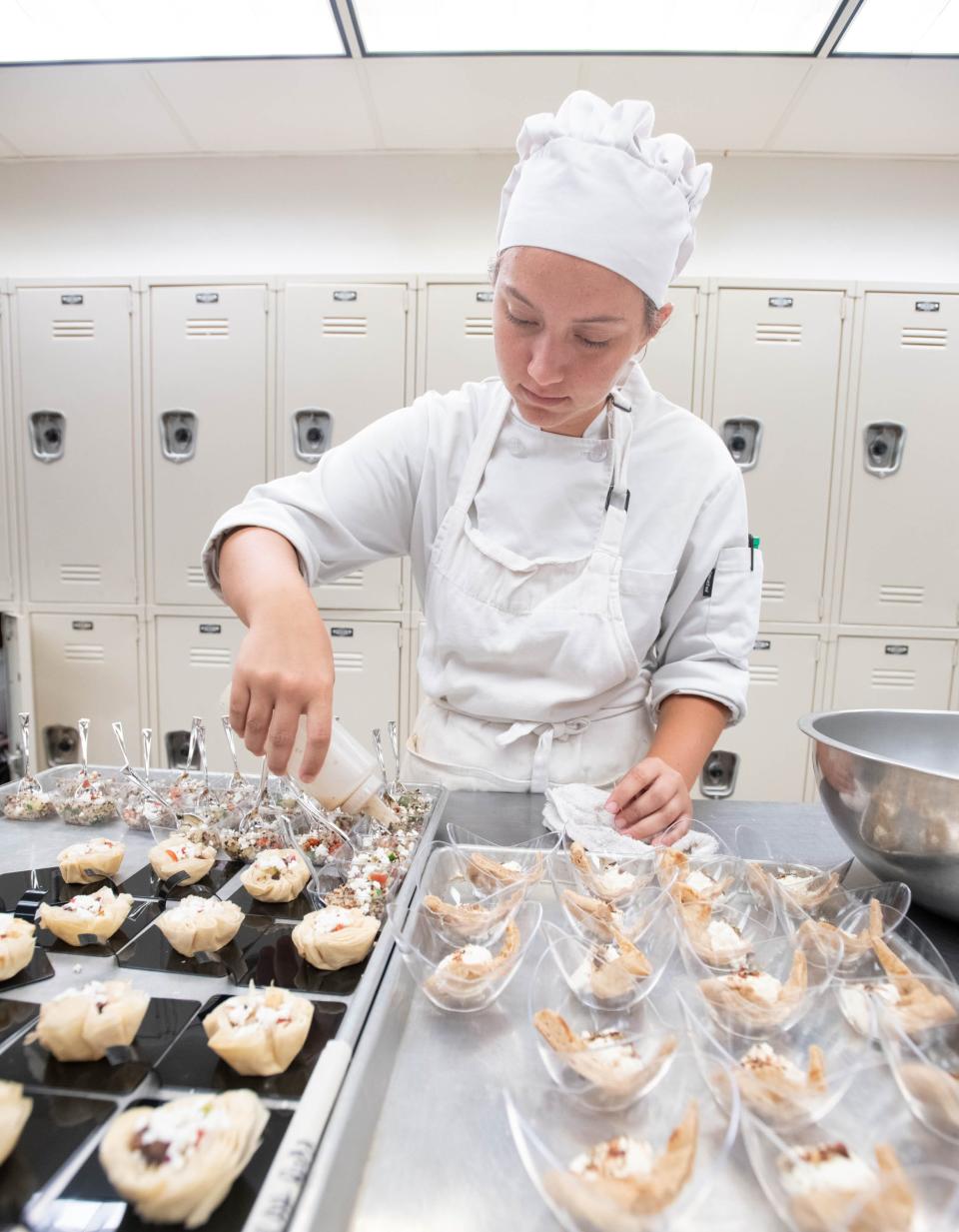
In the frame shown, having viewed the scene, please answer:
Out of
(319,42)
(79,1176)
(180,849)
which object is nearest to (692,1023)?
(79,1176)

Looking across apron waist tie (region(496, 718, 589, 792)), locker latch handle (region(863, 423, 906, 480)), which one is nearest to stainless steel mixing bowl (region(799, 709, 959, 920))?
apron waist tie (region(496, 718, 589, 792))

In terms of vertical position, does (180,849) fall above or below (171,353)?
below

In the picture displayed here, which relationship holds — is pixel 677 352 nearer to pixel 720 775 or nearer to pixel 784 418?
pixel 784 418

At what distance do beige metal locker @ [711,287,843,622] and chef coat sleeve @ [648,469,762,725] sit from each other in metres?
1.76

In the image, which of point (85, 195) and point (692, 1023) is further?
point (85, 195)

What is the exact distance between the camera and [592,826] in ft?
3.33

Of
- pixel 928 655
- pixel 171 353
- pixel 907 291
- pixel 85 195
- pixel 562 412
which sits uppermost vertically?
pixel 85 195

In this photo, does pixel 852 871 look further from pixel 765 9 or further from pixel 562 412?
pixel 765 9

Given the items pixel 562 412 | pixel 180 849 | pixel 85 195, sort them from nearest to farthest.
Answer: pixel 180 849 → pixel 562 412 → pixel 85 195

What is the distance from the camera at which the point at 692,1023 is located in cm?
61

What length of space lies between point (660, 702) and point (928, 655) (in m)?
2.19

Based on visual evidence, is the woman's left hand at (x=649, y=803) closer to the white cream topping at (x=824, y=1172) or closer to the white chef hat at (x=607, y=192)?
the white cream topping at (x=824, y=1172)

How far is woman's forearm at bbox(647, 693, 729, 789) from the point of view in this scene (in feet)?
3.91

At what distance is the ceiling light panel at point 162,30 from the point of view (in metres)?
2.35
